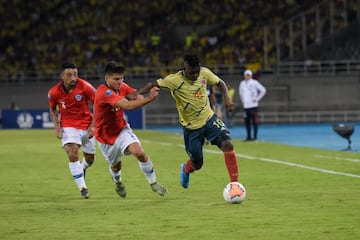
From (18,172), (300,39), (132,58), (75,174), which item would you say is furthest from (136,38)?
(75,174)

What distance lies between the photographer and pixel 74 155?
47.2 ft

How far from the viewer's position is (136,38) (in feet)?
174

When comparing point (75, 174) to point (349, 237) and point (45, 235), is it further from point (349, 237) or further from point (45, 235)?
point (349, 237)

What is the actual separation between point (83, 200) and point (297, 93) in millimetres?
36205

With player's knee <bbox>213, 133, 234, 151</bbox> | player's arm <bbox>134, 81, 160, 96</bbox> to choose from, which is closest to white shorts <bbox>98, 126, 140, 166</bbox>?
player's arm <bbox>134, 81, 160, 96</bbox>

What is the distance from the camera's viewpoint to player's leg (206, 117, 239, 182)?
12836 mm

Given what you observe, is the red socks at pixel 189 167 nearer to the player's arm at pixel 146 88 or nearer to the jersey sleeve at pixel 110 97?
the jersey sleeve at pixel 110 97

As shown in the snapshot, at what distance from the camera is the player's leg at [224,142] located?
42.1 ft

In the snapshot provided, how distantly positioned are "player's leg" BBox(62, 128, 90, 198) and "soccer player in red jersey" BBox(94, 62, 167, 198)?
21.6 inches

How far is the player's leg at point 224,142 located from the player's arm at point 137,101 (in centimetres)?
130

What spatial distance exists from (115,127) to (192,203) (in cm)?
174

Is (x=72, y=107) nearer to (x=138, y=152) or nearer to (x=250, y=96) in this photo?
(x=138, y=152)

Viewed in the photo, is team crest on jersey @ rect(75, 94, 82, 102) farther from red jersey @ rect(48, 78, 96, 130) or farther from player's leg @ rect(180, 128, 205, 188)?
player's leg @ rect(180, 128, 205, 188)

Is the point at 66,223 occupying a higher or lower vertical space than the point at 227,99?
lower
